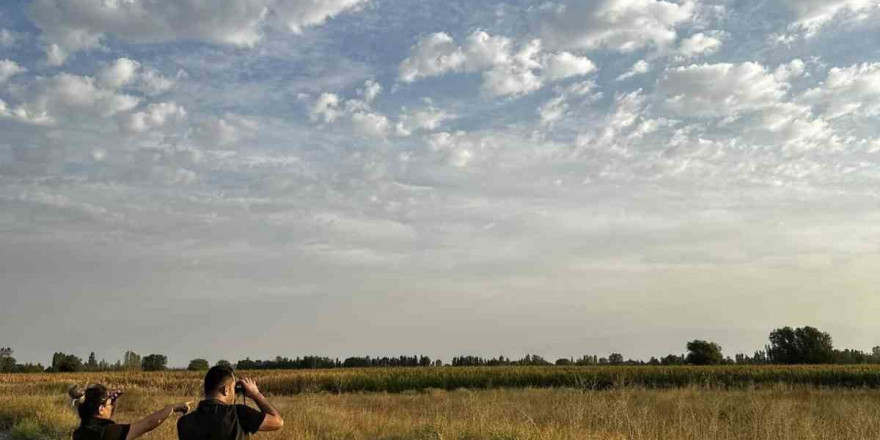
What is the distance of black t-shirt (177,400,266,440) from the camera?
510 cm

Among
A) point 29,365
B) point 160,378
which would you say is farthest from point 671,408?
point 29,365

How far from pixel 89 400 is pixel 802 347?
→ 81.3m

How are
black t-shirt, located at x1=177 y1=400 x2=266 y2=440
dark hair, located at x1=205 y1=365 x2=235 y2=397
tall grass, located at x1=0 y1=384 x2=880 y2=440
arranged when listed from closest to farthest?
black t-shirt, located at x1=177 y1=400 x2=266 y2=440, dark hair, located at x1=205 y1=365 x2=235 y2=397, tall grass, located at x1=0 y1=384 x2=880 y2=440

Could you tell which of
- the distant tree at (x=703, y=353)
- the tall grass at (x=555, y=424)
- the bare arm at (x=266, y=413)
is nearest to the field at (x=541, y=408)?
the tall grass at (x=555, y=424)

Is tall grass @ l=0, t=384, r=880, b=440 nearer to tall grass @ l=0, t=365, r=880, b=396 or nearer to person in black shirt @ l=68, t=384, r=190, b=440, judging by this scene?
→ person in black shirt @ l=68, t=384, r=190, b=440

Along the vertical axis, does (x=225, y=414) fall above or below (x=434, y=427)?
above

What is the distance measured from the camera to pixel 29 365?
9688 cm

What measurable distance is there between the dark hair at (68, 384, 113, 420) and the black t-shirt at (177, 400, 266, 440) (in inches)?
49.9

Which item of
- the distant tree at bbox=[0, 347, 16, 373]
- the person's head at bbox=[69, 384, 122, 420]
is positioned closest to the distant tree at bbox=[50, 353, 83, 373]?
the distant tree at bbox=[0, 347, 16, 373]

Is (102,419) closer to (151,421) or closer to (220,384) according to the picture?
(151,421)

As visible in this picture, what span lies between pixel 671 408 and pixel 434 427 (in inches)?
483

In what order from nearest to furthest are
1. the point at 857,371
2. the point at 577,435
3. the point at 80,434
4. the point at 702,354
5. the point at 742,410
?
the point at 80,434 → the point at 577,435 → the point at 742,410 → the point at 857,371 → the point at 702,354

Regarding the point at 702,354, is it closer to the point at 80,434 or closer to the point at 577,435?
the point at 577,435

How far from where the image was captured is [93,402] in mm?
5980
